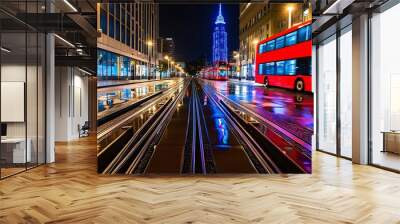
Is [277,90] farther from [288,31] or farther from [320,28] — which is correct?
[320,28]

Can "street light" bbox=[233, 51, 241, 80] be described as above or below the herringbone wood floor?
above

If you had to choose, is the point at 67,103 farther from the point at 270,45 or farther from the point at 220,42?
the point at 270,45

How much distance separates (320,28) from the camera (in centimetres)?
1076

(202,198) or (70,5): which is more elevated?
(70,5)

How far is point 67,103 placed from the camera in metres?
16.0

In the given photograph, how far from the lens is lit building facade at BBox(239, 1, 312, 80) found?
27.4ft

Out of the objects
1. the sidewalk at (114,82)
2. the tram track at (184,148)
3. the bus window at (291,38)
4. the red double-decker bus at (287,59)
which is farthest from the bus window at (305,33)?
the sidewalk at (114,82)

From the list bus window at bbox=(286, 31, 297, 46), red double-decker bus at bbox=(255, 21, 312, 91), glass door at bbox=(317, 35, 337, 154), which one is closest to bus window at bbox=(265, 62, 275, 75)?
red double-decker bus at bbox=(255, 21, 312, 91)

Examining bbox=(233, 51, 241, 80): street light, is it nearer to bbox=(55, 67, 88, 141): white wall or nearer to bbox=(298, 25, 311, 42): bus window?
bbox=(298, 25, 311, 42): bus window

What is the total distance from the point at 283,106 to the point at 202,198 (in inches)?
117

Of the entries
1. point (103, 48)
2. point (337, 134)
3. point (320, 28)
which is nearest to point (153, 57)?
point (103, 48)

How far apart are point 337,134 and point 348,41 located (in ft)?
8.47

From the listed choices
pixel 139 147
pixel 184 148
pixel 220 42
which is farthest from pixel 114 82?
pixel 220 42

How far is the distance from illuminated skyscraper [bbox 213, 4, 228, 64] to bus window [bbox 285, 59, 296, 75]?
4.48ft
